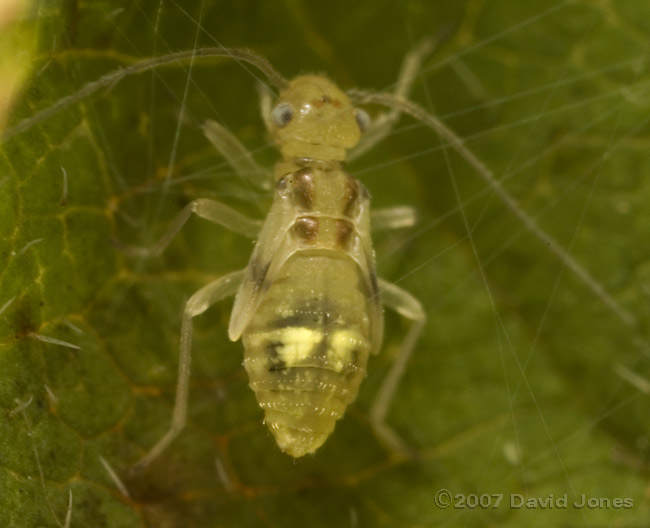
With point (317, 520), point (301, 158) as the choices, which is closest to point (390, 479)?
point (317, 520)

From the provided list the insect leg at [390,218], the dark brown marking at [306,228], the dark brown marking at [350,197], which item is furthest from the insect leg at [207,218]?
the insect leg at [390,218]

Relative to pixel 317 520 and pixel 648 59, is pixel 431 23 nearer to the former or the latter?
pixel 648 59

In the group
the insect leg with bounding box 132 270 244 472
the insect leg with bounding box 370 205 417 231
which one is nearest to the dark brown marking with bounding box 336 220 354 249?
the insect leg with bounding box 132 270 244 472

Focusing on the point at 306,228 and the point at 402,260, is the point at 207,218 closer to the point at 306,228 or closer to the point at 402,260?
the point at 306,228

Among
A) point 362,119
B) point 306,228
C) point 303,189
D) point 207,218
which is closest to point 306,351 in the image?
point 306,228

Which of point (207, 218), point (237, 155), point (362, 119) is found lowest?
point (207, 218)

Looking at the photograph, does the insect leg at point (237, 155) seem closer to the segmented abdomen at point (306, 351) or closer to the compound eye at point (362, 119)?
the compound eye at point (362, 119)

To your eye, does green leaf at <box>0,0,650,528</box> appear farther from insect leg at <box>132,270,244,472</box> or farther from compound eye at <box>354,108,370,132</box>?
compound eye at <box>354,108,370,132</box>
